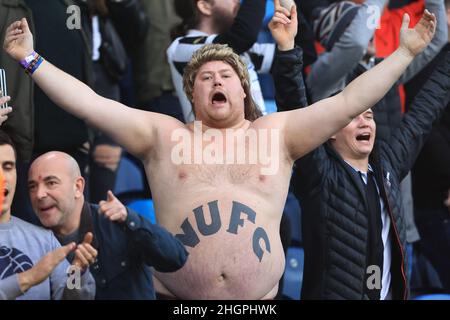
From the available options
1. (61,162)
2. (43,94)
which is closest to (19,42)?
(61,162)

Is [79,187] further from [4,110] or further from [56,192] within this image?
[4,110]

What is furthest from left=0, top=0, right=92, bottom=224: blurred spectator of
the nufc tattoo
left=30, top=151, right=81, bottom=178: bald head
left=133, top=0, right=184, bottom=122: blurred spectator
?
the nufc tattoo

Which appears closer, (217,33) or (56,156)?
(56,156)

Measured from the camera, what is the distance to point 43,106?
6543mm

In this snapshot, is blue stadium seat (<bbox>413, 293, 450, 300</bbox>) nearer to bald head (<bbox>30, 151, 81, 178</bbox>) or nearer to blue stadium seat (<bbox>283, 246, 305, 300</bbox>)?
blue stadium seat (<bbox>283, 246, 305, 300</bbox>)

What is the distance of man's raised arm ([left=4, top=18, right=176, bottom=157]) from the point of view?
18.7 feet

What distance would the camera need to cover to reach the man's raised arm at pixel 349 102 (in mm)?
5766

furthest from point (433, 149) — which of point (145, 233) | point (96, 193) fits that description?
point (145, 233)

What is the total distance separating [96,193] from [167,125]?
1319 mm

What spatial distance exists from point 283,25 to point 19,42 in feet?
3.87

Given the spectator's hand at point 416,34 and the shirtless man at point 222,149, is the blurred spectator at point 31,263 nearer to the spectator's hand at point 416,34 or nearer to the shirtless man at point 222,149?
the shirtless man at point 222,149

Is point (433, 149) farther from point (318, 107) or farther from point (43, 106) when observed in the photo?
point (43, 106)

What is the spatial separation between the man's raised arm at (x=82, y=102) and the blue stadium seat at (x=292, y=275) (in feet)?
4.64
